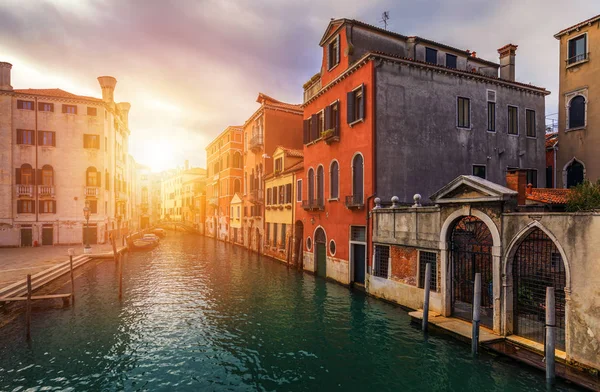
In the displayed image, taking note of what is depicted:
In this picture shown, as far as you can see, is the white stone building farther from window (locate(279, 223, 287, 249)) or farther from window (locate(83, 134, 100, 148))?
window (locate(279, 223, 287, 249))

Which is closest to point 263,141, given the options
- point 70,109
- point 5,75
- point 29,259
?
point 70,109

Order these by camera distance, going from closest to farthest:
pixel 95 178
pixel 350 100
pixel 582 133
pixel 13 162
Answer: pixel 350 100 → pixel 582 133 → pixel 13 162 → pixel 95 178

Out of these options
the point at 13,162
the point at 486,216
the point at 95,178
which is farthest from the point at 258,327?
the point at 13,162

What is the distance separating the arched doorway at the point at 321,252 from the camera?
2008cm

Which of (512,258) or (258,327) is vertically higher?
(512,258)

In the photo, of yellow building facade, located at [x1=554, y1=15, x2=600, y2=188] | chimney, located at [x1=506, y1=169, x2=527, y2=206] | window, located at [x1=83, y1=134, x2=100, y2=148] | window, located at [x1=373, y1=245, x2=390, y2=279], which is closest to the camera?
chimney, located at [x1=506, y1=169, x2=527, y2=206]

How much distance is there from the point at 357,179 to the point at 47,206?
29.1 meters

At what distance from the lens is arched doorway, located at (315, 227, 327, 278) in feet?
65.9

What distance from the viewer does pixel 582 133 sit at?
63.4 feet

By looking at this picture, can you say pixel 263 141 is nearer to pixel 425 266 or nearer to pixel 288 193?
pixel 288 193

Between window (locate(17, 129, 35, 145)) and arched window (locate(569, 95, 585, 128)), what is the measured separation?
133ft

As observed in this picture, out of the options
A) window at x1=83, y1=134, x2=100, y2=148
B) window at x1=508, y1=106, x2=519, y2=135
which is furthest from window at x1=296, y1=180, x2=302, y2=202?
window at x1=83, y1=134, x2=100, y2=148

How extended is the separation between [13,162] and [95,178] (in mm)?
6282

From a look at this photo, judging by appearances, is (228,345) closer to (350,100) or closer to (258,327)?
(258,327)
